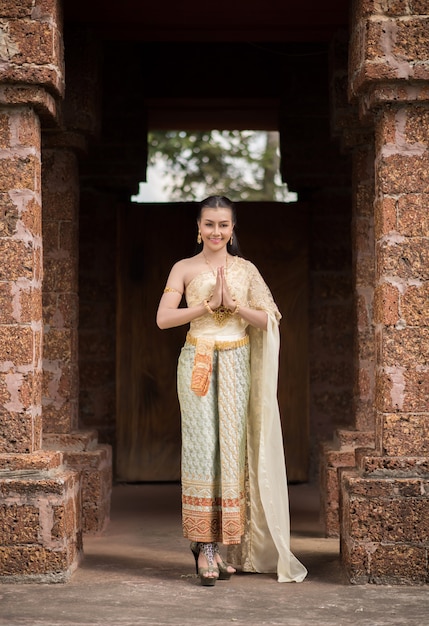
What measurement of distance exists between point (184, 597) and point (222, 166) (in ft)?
48.6

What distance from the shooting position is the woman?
18.6 ft

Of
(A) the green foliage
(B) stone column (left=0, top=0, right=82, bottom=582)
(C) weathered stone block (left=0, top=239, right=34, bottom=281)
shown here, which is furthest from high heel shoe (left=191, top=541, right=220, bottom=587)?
(A) the green foliage

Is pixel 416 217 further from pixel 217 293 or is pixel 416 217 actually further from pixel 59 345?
pixel 59 345

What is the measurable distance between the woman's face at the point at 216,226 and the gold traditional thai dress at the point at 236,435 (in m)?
0.15

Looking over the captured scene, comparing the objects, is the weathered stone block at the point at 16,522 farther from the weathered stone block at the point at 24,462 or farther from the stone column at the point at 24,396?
the weathered stone block at the point at 24,462

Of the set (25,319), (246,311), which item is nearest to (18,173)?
(25,319)

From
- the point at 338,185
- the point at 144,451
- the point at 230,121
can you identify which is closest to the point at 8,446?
the point at 144,451

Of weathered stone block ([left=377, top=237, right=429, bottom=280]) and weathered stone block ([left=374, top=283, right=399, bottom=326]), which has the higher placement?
weathered stone block ([left=377, top=237, right=429, bottom=280])

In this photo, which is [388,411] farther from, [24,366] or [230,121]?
[230,121]

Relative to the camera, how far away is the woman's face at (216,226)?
579 centimetres

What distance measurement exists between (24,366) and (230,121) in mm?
5502

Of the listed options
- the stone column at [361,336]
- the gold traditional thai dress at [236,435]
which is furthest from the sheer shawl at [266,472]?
the stone column at [361,336]

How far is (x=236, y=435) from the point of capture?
5.73 metres

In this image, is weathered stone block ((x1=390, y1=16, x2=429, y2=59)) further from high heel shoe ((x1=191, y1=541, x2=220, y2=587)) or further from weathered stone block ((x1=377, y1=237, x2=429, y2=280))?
high heel shoe ((x1=191, y1=541, x2=220, y2=587))
